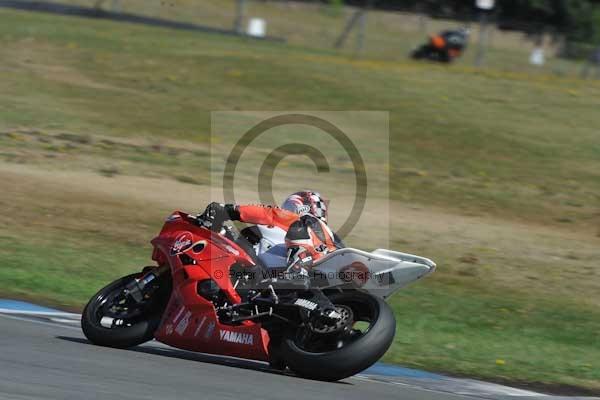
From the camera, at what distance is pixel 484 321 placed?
472 inches

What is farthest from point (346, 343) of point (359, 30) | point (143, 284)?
point (359, 30)

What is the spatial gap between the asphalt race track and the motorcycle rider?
0.68 metres

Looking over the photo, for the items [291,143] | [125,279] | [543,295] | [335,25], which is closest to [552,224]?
[543,295]

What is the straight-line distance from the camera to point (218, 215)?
28.1 feet

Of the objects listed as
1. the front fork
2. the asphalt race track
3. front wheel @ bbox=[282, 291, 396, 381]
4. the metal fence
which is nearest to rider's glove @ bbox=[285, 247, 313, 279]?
front wheel @ bbox=[282, 291, 396, 381]

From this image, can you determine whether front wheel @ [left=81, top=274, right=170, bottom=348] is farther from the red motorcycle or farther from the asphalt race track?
the asphalt race track

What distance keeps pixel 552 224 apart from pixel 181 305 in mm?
10552

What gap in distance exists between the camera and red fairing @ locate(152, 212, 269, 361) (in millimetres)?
8344

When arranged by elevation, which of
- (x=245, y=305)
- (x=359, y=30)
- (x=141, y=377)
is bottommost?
(x=141, y=377)

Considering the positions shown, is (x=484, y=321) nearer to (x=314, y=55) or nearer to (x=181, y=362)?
(x=181, y=362)

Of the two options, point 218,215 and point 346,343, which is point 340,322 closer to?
point 346,343
